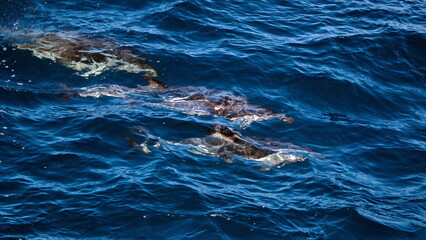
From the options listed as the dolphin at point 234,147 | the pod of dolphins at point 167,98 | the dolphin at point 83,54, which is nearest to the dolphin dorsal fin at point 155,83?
the pod of dolphins at point 167,98

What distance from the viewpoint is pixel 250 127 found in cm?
1223

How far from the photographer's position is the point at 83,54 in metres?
14.5

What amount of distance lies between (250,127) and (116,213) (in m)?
4.62

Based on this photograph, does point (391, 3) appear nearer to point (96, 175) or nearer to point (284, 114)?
point (284, 114)

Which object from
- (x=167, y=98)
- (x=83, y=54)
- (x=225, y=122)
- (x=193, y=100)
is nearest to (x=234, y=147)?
(x=225, y=122)

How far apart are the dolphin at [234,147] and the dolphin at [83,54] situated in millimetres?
3457

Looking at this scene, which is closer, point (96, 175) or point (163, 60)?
point (96, 175)

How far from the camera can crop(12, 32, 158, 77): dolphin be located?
14.2 metres

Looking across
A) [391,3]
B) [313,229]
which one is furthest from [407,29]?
[313,229]

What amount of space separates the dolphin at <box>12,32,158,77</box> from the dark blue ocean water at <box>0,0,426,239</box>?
0.33 meters

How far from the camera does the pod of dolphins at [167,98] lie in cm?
1105

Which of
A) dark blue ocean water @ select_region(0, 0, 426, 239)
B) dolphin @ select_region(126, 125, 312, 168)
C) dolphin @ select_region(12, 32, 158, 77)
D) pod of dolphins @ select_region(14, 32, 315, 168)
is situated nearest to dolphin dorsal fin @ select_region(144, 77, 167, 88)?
pod of dolphins @ select_region(14, 32, 315, 168)

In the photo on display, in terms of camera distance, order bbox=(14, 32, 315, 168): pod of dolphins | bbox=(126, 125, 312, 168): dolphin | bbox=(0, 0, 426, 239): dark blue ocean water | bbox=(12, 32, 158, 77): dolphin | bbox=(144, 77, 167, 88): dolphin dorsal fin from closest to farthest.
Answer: bbox=(0, 0, 426, 239): dark blue ocean water → bbox=(126, 125, 312, 168): dolphin → bbox=(14, 32, 315, 168): pod of dolphins → bbox=(144, 77, 167, 88): dolphin dorsal fin → bbox=(12, 32, 158, 77): dolphin

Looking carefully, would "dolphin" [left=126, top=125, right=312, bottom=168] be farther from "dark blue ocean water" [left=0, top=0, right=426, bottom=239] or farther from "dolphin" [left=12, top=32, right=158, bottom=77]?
"dolphin" [left=12, top=32, right=158, bottom=77]
